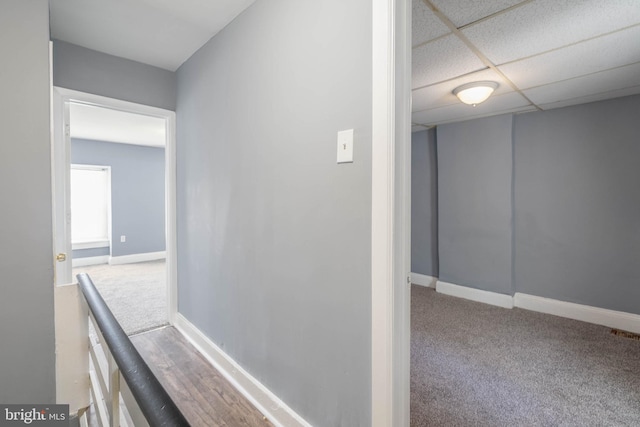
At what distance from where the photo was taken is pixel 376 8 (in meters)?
1.12

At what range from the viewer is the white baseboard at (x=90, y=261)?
5609 mm

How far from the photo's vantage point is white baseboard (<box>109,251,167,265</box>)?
5788mm

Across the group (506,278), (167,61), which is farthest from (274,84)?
(506,278)

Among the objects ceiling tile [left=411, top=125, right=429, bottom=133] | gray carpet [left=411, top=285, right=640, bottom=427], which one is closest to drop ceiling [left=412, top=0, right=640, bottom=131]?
ceiling tile [left=411, top=125, right=429, bottom=133]

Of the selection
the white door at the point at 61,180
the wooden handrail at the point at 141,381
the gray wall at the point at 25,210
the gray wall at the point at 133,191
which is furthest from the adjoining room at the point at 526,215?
the gray wall at the point at 133,191

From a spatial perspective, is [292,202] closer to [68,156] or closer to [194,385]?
[194,385]

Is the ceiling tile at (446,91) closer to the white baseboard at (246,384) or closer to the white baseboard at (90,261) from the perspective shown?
the white baseboard at (246,384)

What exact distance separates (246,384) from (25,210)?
5.05ft

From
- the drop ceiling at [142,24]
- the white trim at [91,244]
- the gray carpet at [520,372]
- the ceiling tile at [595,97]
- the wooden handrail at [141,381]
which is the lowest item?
the gray carpet at [520,372]

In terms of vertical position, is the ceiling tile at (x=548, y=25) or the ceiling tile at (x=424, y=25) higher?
the ceiling tile at (x=424, y=25)

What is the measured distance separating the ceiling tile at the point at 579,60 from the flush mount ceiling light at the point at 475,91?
160 mm

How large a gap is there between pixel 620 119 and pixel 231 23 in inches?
145

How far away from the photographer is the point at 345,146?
1274mm

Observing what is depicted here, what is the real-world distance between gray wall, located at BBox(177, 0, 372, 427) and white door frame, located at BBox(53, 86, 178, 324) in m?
0.64
